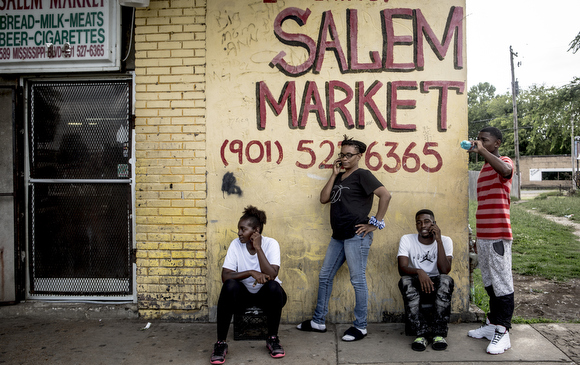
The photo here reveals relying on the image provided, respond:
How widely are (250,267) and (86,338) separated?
5.76 ft

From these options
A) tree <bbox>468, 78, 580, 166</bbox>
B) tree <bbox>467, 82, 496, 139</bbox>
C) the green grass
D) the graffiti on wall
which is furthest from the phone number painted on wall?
tree <bbox>467, 82, 496, 139</bbox>

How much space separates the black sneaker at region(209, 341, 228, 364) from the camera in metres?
3.28

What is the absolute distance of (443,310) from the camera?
359 cm

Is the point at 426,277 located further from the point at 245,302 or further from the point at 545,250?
the point at 545,250

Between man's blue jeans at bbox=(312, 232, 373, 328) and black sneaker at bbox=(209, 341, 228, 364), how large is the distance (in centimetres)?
99

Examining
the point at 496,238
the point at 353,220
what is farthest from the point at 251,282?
the point at 496,238

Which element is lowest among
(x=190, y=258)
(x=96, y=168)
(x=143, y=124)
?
(x=190, y=258)

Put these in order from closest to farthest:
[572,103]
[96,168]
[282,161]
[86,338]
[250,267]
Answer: [250,267] < [86,338] < [282,161] < [96,168] < [572,103]

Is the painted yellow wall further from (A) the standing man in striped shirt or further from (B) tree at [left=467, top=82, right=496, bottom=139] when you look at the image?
(B) tree at [left=467, top=82, right=496, bottom=139]

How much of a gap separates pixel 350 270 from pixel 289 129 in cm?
153

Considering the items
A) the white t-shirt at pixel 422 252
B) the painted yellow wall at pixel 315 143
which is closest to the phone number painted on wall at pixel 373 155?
the painted yellow wall at pixel 315 143

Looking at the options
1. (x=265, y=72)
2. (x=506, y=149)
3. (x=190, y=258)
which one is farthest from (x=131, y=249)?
(x=506, y=149)

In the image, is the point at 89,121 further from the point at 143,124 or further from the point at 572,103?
the point at 572,103

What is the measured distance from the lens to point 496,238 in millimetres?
3533
